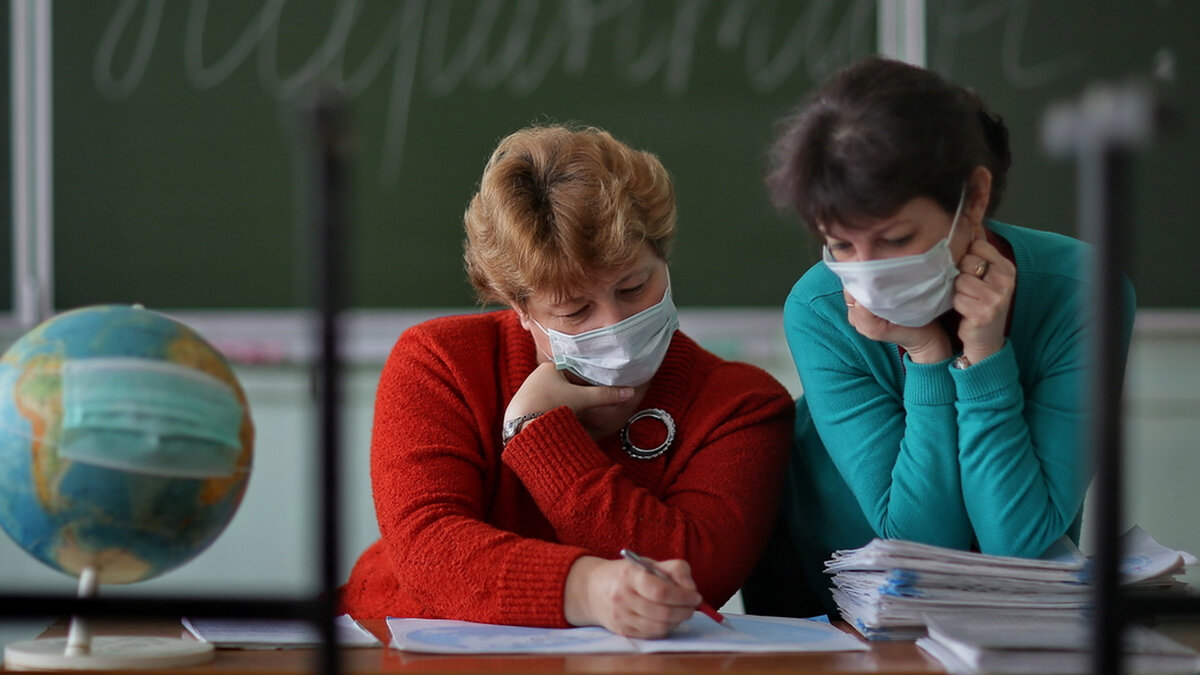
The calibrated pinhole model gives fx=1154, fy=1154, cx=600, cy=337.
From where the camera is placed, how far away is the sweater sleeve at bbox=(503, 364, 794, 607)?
1.38 metres

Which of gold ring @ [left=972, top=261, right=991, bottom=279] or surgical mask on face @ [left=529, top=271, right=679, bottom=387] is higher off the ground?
gold ring @ [left=972, top=261, right=991, bottom=279]

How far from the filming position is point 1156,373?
2514 millimetres

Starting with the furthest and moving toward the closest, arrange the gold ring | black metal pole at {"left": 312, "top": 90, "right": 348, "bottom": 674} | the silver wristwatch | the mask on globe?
the silver wristwatch → the gold ring → the mask on globe → black metal pole at {"left": 312, "top": 90, "right": 348, "bottom": 674}

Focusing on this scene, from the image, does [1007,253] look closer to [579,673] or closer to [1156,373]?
[579,673]

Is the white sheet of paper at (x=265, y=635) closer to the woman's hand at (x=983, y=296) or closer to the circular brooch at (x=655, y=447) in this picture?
the circular brooch at (x=655, y=447)

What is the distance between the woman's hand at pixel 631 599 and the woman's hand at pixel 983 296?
439 millimetres

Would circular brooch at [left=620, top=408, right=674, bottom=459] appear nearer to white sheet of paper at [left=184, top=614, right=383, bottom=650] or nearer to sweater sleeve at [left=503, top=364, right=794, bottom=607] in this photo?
sweater sleeve at [left=503, top=364, right=794, bottom=607]

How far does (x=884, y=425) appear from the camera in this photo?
142 cm

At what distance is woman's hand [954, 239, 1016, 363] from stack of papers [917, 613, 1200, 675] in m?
0.33

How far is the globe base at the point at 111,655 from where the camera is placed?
99cm

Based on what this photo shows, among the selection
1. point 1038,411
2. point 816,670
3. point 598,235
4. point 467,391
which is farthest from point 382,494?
point 1038,411

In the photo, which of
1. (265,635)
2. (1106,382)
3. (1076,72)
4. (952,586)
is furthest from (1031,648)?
(1076,72)

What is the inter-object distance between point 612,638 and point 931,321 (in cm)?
53

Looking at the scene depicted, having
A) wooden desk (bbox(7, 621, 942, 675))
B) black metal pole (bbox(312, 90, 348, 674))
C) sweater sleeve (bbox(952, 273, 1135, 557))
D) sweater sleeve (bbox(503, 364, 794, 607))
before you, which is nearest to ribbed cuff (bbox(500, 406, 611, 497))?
sweater sleeve (bbox(503, 364, 794, 607))
